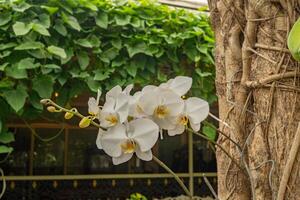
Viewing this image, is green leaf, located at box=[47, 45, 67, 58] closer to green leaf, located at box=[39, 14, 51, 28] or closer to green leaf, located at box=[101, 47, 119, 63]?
green leaf, located at box=[39, 14, 51, 28]

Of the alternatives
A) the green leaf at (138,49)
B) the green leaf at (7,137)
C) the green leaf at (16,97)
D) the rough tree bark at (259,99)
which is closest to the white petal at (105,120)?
the rough tree bark at (259,99)

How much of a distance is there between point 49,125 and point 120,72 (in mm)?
1210

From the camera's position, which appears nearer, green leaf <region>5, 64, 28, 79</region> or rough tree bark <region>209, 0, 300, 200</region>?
rough tree bark <region>209, 0, 300, 200</region>

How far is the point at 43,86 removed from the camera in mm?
2168

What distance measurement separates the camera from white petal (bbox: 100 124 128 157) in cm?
58

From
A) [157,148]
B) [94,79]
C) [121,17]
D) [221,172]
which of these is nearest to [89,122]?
[221,172]

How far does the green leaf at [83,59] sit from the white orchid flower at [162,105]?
69.5 inches

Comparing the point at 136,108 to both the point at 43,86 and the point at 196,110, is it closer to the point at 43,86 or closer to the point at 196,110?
the point at 196,110

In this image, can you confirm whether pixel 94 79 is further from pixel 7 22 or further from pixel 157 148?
pixel 157 148

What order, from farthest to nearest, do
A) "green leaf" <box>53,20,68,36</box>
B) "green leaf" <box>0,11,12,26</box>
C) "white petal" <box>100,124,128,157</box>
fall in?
"green leaf" <box>53,20,68,36</box> → "green leaf" <box>0,11,12,26</box> → "white petal" <box>100,124,128,157</box>

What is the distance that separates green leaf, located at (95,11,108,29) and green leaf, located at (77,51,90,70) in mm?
199

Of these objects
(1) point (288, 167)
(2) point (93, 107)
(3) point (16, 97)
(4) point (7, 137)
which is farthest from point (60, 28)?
(1) point (288, 167)

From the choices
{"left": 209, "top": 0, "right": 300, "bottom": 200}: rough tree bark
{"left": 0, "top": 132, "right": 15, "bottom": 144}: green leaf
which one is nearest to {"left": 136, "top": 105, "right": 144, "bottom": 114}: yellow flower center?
{"left": 209, "top": 0, "right": 300, "bottom": 200}: rough tree bark

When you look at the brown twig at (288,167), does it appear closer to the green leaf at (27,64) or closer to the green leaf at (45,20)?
the green leaf at (27,64)
